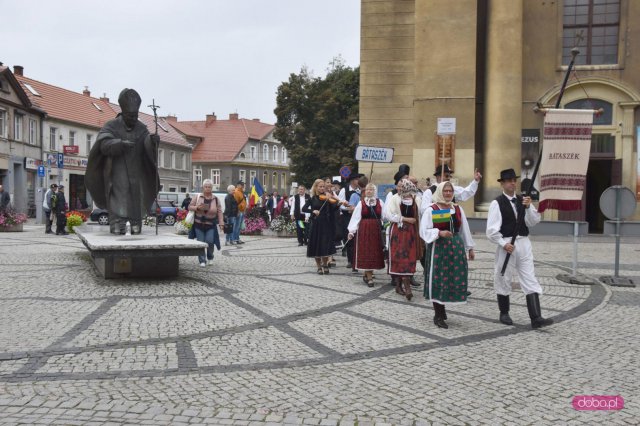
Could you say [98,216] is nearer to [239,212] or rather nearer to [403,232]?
[239,212]

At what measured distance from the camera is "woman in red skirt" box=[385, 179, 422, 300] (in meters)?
8.96

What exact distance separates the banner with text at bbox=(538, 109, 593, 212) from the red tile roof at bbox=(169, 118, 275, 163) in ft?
224

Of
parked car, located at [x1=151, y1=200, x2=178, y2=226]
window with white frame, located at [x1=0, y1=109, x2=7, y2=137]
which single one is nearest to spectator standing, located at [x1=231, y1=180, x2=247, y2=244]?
parked car, located at [x1=151, y1=200, x2=178, y2=226]

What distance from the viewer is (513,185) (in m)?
7.44

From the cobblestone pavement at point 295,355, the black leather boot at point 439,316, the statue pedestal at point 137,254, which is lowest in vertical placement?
the cobblestone pavement at point 295,355

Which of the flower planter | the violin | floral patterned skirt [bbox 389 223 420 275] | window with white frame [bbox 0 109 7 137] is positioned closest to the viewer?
floral patterned skirt [bbox 389 223 420 275]

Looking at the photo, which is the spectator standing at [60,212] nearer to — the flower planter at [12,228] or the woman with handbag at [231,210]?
the flower planter at [12,228]

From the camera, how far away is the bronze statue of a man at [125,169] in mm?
11148

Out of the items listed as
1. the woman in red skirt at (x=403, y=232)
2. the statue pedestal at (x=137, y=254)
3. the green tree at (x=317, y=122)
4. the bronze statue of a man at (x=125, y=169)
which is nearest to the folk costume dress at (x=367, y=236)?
the woman in red skirt at (x=403, y=232)

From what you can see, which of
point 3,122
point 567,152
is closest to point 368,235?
point 567,152

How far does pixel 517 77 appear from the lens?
74.2 feet

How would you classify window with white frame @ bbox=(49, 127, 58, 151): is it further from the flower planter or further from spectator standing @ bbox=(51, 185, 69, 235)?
spectator standing @ bbox=(51, 185, 69, 235)

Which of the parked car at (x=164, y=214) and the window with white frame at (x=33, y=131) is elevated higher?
the window with white frame at (x=33, y=131)

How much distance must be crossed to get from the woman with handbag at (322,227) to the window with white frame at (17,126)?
3370 centimetres
